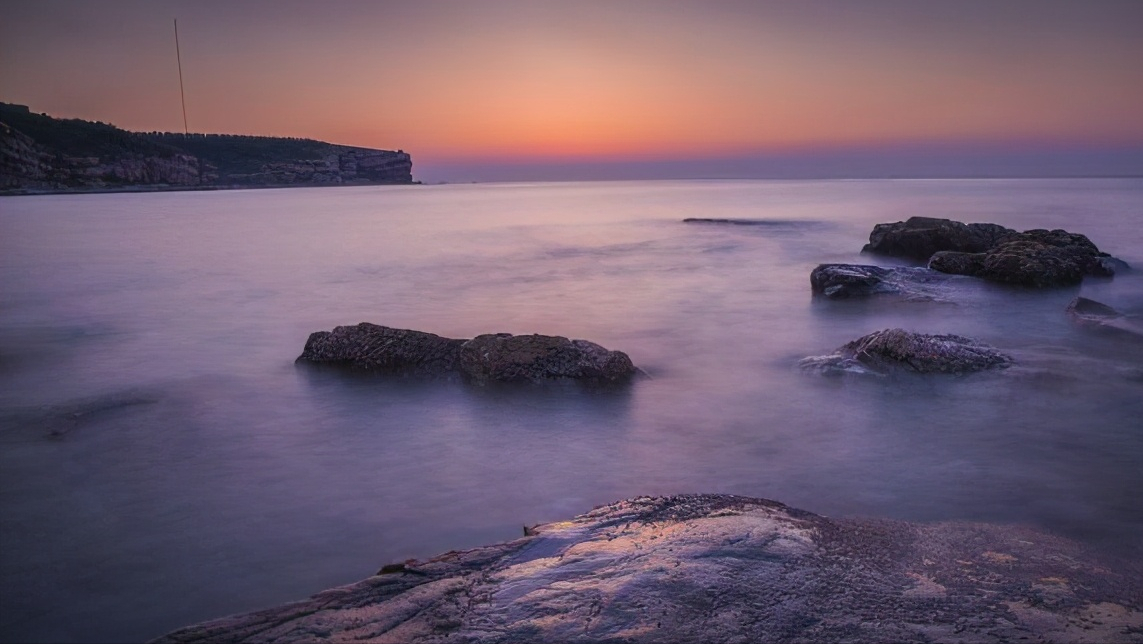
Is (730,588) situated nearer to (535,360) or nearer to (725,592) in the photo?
(725,592)

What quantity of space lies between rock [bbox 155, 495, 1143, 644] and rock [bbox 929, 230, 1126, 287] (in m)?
9.80

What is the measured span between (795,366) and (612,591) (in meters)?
5.22

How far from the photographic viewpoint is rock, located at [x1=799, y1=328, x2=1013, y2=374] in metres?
6.26

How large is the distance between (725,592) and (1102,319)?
8861 millimetres

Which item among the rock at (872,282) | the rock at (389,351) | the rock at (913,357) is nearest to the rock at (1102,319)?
the rock at (872,282)

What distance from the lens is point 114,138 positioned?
87.4 metres

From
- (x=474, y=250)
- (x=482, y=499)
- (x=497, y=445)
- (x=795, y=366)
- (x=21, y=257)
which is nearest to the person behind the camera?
(x=482, y=499)

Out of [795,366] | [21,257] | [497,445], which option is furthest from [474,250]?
[497,445]

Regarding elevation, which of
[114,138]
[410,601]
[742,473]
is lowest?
[742,473]

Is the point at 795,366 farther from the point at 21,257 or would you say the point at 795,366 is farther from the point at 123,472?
the point at 21,257

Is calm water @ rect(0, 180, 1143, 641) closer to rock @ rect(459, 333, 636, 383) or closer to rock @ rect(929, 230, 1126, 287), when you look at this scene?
rock @ rect(459, 333, 636, 383)

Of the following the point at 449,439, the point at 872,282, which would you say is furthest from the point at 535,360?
the point at 872,282

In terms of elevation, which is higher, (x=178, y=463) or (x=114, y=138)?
(x=114, y=138)

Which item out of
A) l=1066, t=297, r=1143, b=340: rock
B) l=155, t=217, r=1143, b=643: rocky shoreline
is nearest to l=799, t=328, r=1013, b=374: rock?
l=1066, t=297, r=1143, b=340: rock
